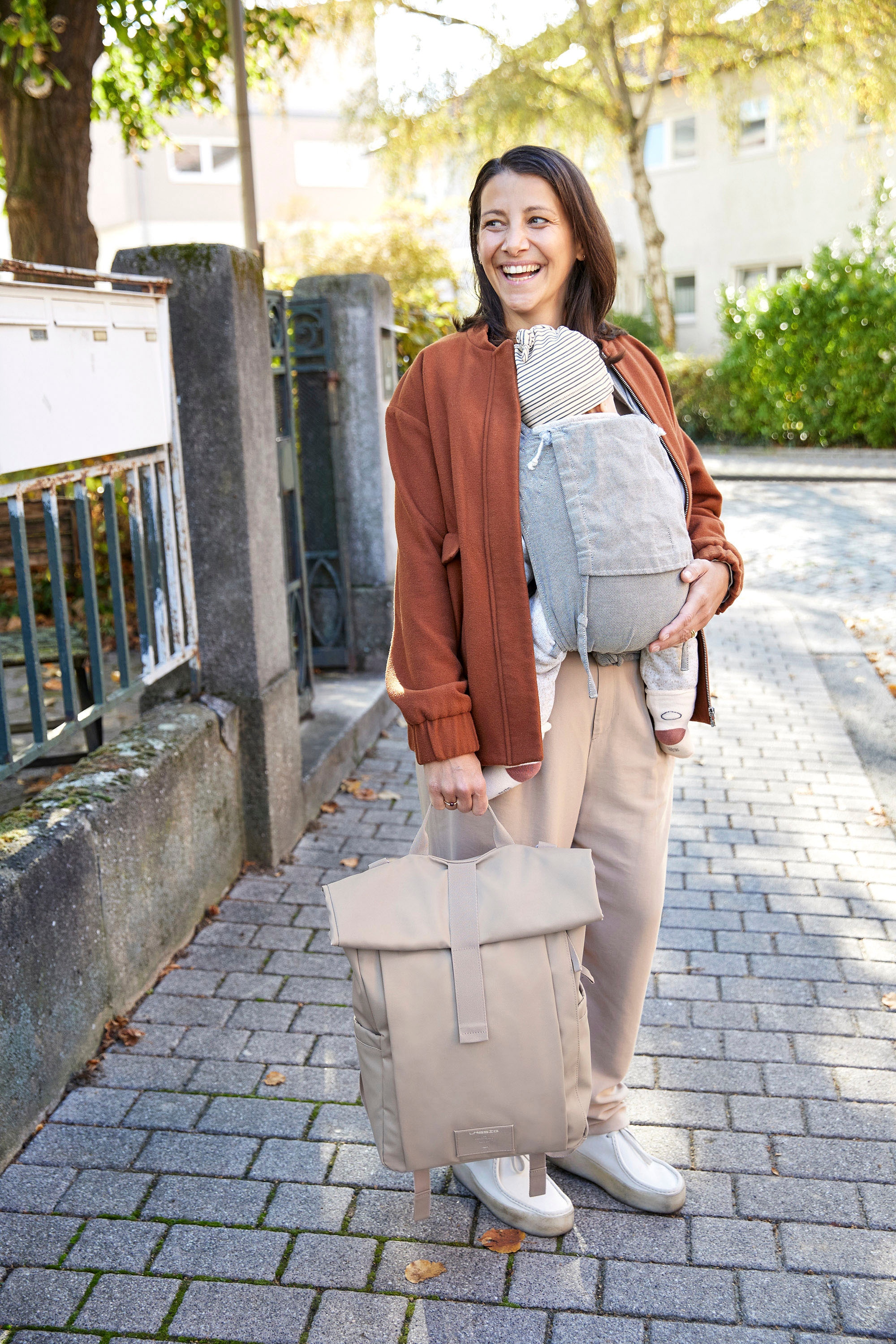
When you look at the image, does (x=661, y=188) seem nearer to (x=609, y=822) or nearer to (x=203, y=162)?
(x=203, y=162)

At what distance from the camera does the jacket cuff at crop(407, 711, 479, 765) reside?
85.1 inches

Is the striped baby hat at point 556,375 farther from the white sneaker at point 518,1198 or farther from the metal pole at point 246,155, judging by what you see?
the metal pole at point 246,155

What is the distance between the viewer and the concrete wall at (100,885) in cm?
272

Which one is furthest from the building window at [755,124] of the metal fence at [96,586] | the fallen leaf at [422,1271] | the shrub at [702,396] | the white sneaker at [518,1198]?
the fallen leaf at [422,1271]

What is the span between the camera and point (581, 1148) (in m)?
2.61

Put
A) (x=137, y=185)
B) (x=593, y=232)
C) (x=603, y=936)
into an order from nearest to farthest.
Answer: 1. (x=593, y=232)
2. (x=603, y=936)
3. (x=137, y=185)

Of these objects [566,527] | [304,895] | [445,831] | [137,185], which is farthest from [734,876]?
[137,185]

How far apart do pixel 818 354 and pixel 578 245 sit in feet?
52.3

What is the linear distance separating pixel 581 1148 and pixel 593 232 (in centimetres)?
193

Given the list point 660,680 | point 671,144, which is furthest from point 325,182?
point 660,680

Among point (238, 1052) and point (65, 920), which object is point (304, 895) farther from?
point (65, 920)

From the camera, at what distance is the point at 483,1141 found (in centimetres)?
214

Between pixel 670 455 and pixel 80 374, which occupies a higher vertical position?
pixel 80 374

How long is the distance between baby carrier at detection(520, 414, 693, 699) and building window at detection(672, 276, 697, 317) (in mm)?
25901
